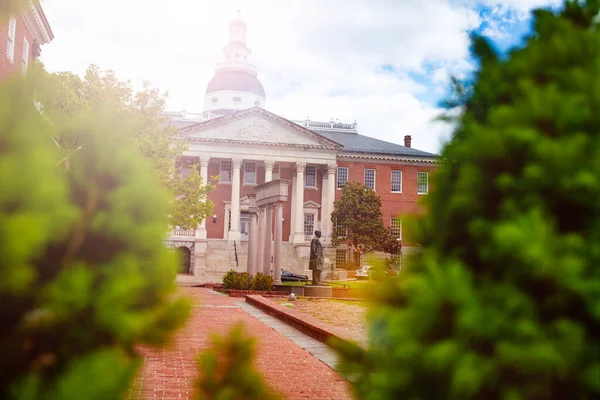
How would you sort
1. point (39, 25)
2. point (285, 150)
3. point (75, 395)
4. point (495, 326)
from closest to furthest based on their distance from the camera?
1. point (75, 395)
2. point (495, 326)
3. point (39, 25)
4. point (285, 150)

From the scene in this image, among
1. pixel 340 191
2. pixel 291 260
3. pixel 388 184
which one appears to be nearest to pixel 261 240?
pixel 291 260

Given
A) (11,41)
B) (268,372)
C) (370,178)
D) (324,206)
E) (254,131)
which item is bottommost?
(268,372)

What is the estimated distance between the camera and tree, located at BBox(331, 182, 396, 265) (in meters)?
55.0

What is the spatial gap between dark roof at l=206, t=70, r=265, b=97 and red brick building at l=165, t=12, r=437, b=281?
2726 cm

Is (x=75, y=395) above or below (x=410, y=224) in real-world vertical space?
below

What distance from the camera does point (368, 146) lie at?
65.3m

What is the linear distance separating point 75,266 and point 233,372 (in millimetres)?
591

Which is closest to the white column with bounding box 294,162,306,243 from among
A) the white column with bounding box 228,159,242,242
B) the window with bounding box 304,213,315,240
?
the window with bounding box 304,213,315,240

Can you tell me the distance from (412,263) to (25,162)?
1.23 meters

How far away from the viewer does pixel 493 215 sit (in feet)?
5.53

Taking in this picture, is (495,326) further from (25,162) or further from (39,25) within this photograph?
(39,25)

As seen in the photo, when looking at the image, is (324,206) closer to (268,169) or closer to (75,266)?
(268,169)

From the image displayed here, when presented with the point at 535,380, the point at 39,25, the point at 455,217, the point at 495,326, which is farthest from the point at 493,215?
the point at 39,25

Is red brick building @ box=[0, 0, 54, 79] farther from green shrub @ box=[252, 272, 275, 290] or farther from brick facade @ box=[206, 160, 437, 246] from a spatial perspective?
brick facade @ box=[206, 160, 437, 246]
